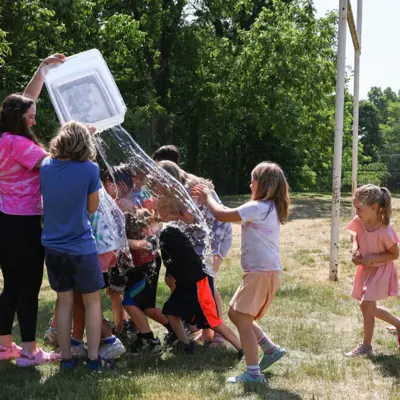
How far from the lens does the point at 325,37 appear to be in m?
26.2

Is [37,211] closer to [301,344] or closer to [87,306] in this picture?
[87,306]

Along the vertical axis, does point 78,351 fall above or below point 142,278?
below

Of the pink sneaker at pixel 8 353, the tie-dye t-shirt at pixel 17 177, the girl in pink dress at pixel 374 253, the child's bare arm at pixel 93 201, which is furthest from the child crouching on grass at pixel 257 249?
the pink sneaker at pixel 8 353

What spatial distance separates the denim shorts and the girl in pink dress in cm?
215

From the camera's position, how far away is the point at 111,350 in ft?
15.6

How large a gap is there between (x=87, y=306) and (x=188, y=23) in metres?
25.8

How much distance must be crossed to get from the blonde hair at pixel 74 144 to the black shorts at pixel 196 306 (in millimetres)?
1432

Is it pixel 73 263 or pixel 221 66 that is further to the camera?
pixel 221 66

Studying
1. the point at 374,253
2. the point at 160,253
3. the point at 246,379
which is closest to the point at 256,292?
the point at 246,379

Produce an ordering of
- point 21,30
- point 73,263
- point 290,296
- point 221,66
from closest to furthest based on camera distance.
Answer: point 73,263 < point 290,296 < point 21,30 < point 221,66

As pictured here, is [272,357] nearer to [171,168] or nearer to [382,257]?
[382,257]

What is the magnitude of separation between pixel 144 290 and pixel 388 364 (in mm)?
1980

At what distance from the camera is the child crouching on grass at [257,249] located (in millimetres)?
4430

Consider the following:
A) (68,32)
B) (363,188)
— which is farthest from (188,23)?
(363,188)
